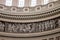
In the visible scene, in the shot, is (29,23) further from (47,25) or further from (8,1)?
(8,1)

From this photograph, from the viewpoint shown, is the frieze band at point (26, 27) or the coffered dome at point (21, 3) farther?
the coffered dome at point (21, 3)

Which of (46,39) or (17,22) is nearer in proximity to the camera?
(46,39)

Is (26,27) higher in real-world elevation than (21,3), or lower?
lower

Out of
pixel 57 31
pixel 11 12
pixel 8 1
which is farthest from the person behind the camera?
pixel 8 1

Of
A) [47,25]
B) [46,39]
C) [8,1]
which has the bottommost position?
[46,39]

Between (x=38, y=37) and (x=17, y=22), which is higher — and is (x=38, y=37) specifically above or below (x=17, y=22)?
below

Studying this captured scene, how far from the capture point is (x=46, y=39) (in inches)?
739

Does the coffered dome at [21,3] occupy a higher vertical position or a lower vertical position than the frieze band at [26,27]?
higher

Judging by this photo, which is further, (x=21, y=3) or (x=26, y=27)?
(x=21, y=3)

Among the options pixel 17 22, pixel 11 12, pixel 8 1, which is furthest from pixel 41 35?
pixel 8 1

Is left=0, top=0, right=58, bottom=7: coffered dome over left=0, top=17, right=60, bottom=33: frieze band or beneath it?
over

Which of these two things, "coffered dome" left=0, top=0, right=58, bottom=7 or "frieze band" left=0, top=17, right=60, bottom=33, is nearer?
"frieze band" left=0, top=17, right=60, bottom=33

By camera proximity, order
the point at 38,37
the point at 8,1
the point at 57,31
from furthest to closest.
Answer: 1. the point at 8,1
2. the point at 38,37
3. the point at 57,31

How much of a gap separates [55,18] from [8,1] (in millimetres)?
6738
